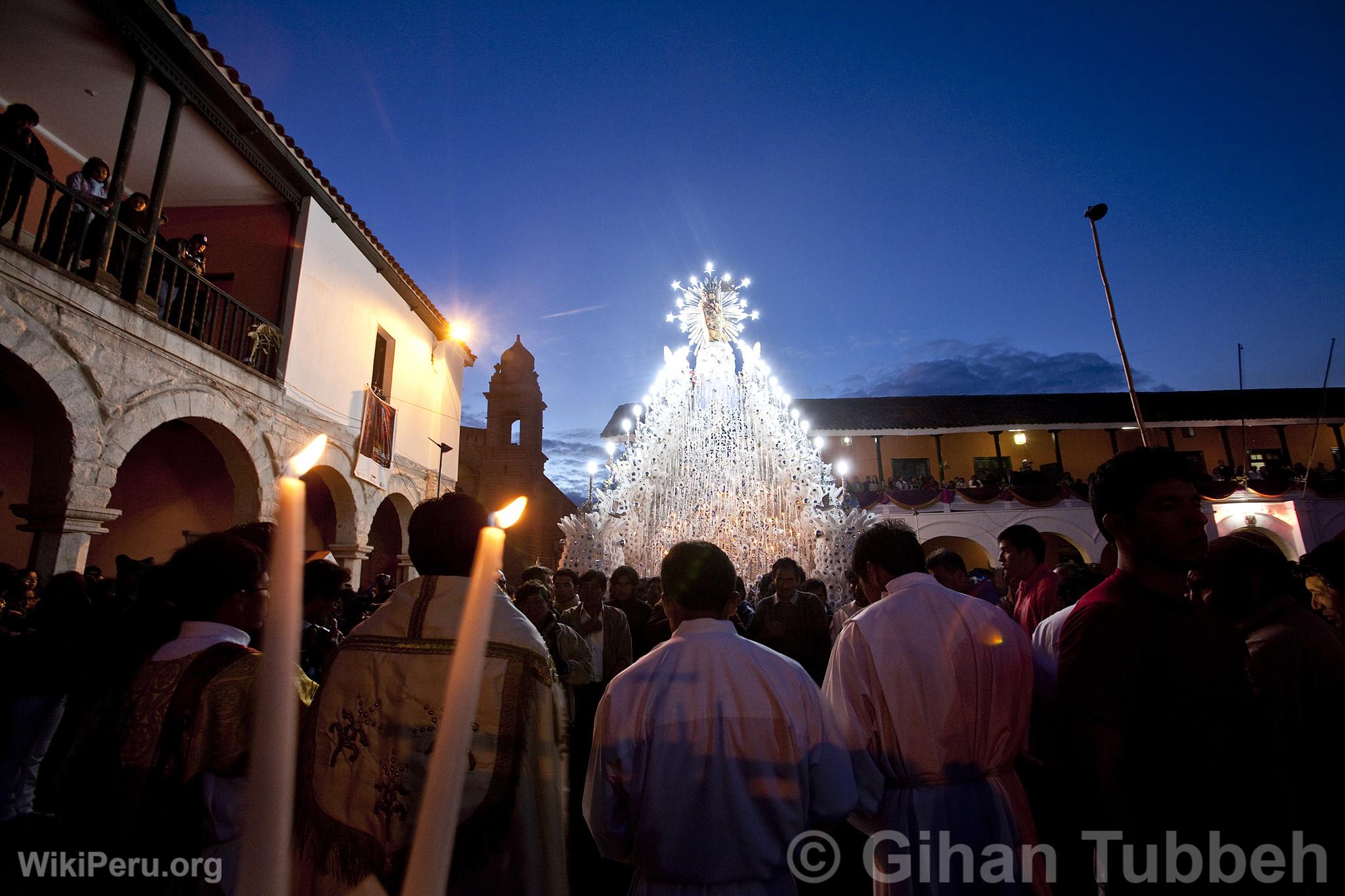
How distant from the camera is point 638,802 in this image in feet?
6.57

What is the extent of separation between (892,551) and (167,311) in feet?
30.1

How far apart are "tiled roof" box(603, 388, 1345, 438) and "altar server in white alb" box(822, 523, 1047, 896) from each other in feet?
65.0

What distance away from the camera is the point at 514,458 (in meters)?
21.4

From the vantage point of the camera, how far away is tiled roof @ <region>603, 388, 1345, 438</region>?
2391cm

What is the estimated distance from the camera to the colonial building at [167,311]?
610 cm

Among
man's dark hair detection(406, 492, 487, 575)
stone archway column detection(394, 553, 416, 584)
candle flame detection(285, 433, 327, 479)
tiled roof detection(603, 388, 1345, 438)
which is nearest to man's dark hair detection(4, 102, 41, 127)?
candle flame detection(285, 433, 327, 479)

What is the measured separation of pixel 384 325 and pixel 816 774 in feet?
42.6

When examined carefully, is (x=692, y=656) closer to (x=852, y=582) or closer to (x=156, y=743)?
(x=156, y=743)

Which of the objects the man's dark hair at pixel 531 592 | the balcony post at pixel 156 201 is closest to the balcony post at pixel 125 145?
the balcony post at pixel 156 201

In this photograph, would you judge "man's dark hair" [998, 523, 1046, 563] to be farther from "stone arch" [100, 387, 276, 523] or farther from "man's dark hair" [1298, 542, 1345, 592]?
"stone arch" [100, 387, 276, 523]

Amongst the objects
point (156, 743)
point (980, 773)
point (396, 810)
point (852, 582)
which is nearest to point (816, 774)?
point (980, 773)

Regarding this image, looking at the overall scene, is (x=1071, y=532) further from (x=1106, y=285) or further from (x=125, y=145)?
(x=125, y=145)

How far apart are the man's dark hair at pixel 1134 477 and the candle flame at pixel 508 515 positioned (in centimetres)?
188

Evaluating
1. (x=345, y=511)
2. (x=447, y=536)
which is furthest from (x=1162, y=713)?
(x=345, y=511)
